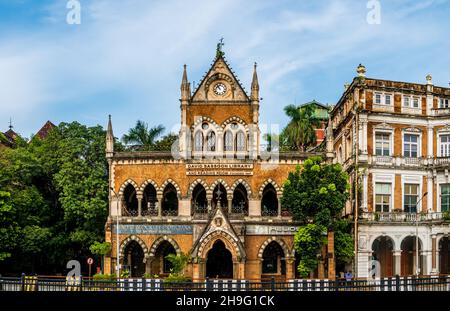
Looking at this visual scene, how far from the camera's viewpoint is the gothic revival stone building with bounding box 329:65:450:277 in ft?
171

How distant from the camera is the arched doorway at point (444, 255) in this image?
54.2m

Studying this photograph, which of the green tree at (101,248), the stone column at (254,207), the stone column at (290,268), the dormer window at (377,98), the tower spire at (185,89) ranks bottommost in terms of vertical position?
the stone column at (290,268)

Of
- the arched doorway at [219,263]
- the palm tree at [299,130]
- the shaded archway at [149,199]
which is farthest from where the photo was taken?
the palm tree at [299,130]

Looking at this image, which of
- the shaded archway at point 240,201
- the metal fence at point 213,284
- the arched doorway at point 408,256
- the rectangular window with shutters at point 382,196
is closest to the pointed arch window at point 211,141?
the shaded archway at point 240,201

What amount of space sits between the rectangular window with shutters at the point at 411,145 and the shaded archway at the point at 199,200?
1571cm

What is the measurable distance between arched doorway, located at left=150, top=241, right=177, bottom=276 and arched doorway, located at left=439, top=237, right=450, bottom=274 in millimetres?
20154

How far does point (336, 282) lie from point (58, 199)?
32.5 meters

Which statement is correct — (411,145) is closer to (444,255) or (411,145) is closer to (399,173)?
(399,173)

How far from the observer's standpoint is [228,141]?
56719 mm

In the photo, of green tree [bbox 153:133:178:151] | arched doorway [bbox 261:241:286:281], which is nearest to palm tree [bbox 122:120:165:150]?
green tree [bbox 153:133:178:151]

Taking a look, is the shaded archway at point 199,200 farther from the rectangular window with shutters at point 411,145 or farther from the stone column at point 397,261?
the rectangular window with shutters at point 411,145

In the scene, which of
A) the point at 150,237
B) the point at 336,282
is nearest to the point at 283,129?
the point at 150,237

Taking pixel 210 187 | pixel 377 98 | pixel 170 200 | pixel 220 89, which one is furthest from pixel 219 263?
pixel 377 98
